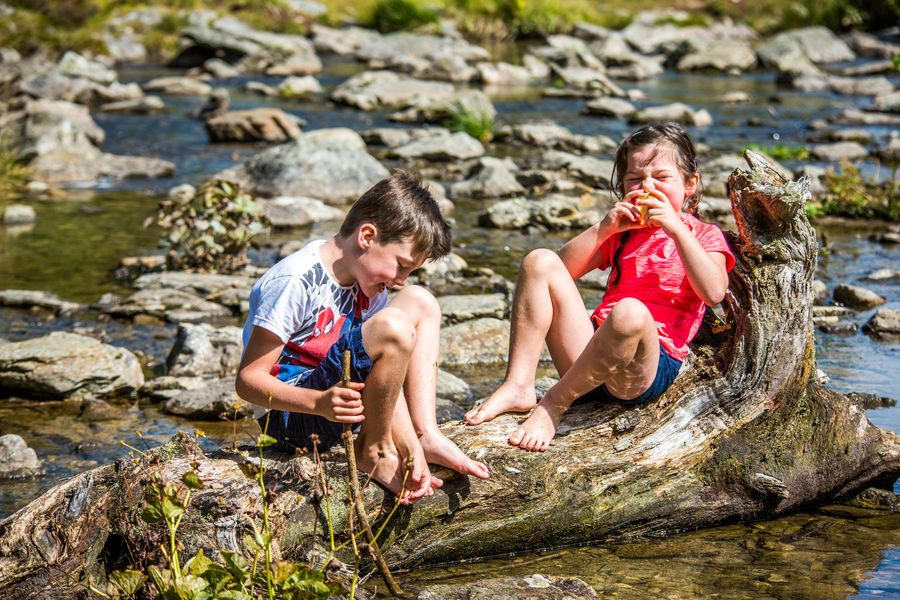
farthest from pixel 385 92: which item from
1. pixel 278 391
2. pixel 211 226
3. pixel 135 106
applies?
pixel 278 391

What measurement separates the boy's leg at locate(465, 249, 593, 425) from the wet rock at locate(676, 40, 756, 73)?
23005 millimetres

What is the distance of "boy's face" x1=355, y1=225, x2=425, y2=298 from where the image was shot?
4.26 m

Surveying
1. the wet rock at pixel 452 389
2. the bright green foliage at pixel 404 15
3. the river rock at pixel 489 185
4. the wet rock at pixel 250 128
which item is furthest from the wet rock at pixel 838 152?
the bright green foliage at pixel 404 15

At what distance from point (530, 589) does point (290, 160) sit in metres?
10.2

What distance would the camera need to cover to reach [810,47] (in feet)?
90.1

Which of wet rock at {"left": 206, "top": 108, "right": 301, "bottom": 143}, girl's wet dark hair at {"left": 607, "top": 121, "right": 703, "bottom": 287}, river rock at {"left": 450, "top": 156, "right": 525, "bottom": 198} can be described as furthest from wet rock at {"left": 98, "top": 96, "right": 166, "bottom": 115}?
girl's wet dark hair at {"left": 607, "top": 121, "right": 703, "bottom": 287}

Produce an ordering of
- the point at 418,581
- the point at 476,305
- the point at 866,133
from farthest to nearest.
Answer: the point at 866,133 → the point at 476,305 → the point at 418,581

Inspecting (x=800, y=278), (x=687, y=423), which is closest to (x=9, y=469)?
(x=687, y=423)

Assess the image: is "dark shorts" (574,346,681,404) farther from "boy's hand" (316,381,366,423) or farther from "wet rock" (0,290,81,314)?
"wet rock" (0,290,81,314)

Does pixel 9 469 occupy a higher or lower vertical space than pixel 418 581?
lower

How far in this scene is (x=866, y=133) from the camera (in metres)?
17.0

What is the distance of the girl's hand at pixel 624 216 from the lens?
15.5 feet

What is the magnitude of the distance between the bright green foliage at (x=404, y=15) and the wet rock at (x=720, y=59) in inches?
318

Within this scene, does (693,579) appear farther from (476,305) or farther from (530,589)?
(476,305)
